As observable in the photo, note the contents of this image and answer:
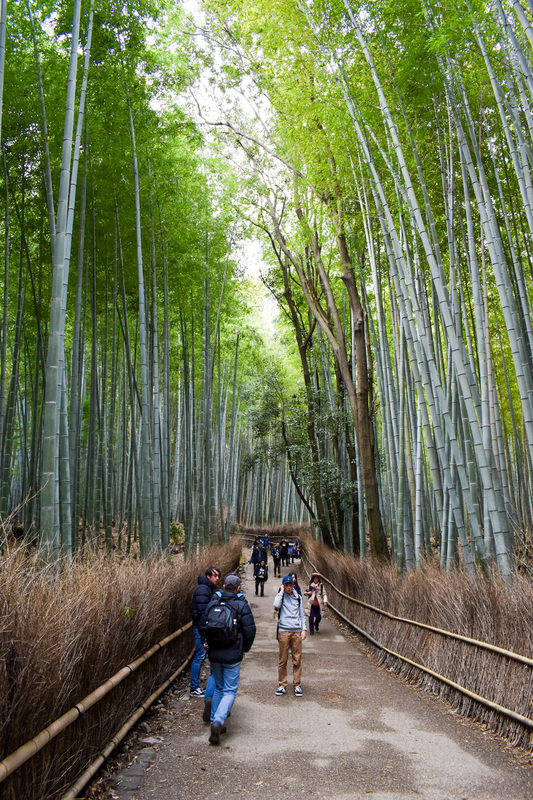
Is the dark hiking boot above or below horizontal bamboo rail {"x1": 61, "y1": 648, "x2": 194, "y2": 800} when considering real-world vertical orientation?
below

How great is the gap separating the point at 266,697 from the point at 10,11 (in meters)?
6.16

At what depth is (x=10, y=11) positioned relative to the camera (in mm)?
4938

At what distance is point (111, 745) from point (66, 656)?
2.39ft

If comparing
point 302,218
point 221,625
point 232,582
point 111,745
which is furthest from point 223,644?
point 302,218

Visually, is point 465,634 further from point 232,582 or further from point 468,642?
point 232,582

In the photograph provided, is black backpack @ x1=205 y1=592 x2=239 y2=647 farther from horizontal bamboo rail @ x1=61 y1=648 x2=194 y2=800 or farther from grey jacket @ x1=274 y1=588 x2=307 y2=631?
grey jacket @ x1=274 y1=588 x2=307 y2=631

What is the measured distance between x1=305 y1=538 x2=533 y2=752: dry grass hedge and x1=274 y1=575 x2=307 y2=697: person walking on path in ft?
3.20

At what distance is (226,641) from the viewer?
3.23m

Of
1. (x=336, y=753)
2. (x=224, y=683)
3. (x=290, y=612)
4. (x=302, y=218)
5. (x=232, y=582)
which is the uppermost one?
(x=302, y=218)

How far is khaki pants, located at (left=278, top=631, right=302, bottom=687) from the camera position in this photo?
13.9 ft

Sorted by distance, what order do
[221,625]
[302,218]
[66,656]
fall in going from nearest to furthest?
[66,656] < [221,625] < [302,218]

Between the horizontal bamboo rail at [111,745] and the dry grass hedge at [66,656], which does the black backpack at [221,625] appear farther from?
the horizontal bamboo rail at [111,745]

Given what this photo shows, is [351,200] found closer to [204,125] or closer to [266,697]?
[204,125]

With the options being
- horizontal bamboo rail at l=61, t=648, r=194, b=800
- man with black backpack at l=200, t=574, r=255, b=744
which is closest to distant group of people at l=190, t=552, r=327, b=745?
man with black backpack at l=200, t=574, r=255, b=744
